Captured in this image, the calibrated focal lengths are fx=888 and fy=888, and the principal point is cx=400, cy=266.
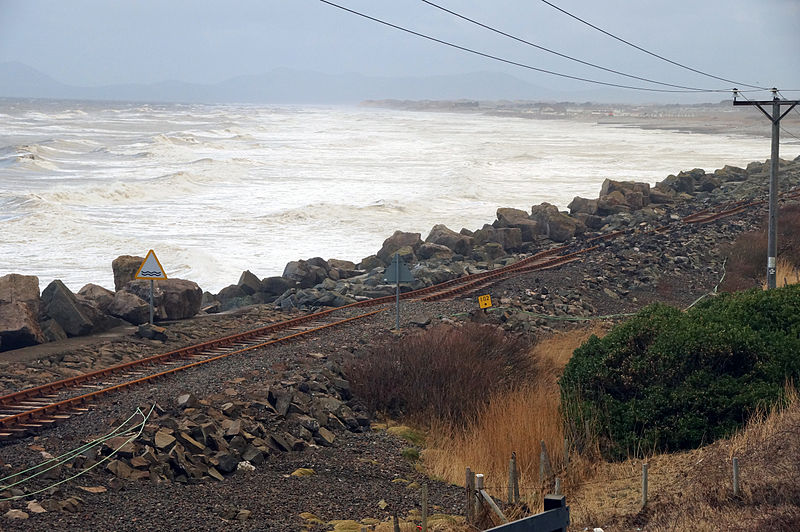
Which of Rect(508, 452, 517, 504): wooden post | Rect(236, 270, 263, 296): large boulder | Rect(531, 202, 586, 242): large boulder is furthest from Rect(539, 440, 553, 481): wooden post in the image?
Rect(531, 202, 586, 242): large boulder

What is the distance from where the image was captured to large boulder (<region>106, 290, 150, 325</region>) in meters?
20.4

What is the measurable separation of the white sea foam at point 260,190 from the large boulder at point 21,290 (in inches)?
479

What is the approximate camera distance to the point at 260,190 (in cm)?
6556

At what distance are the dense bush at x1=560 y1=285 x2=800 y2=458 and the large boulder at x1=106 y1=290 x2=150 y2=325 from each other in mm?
11208

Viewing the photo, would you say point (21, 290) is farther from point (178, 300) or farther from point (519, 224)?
point (519, 224)

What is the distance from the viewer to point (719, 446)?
10484mm

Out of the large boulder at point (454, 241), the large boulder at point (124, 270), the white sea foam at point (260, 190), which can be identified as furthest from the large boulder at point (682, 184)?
the large boulder at point (124, 270)

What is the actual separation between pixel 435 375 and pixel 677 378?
3.84 metres

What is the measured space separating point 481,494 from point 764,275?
22185 mm

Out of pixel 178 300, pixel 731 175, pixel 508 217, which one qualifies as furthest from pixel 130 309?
pixel 731 175

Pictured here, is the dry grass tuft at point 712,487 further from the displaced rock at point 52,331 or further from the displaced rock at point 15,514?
the displaced rock at point 52,331

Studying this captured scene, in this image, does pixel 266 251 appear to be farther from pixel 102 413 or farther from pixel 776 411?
pixel 776 411

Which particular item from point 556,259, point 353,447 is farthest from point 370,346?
point 556,259

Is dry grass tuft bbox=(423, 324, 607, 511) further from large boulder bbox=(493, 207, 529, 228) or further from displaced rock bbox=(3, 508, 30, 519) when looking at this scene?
large boulder bbox=(493, 207, 529, 228)
